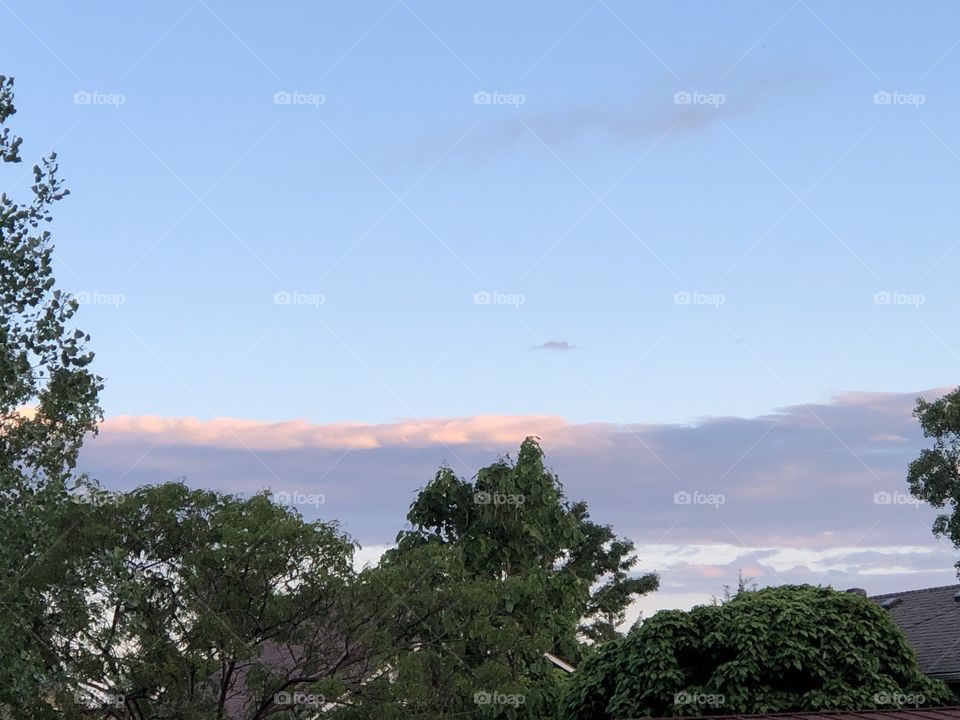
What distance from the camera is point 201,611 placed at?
22844 millimetres

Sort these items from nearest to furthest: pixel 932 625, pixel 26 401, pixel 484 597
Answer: pixel 26 401, pixel 484 597, pixel 932 625

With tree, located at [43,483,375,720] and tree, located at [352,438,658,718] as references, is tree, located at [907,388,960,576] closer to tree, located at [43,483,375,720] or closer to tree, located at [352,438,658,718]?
tree, located at [352,438,658,718]

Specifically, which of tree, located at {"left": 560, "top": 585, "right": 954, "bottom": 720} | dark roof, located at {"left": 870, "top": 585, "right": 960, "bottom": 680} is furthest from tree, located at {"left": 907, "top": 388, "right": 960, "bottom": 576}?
tree, located at {"left": 560, "top": 585, "right": 954, "bottom": 720}

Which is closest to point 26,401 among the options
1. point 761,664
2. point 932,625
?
point 761,664

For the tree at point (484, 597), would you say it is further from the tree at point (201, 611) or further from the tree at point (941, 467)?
the tree at point (941, 467)

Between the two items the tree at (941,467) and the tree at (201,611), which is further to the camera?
the tree at (941,467)

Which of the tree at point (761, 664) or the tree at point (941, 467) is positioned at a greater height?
the tree at point (941, 467)

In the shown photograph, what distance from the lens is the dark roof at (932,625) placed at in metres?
31.6

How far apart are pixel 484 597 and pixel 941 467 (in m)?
20.4

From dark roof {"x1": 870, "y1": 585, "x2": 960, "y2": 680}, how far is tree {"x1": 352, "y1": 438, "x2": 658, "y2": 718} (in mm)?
9853

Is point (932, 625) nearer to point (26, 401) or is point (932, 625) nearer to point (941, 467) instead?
point (941, 467)

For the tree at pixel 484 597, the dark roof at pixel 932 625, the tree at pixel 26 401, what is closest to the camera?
the tree at pixel 26 401

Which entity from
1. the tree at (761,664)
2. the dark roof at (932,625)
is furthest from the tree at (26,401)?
the dark roof at (932,625)

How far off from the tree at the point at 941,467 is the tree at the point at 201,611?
2321 centimetres
